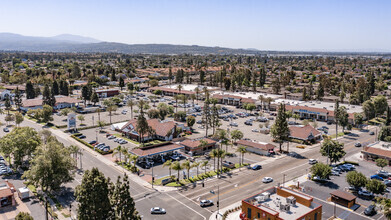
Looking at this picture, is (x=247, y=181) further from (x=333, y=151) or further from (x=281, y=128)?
(x=281, y=128)

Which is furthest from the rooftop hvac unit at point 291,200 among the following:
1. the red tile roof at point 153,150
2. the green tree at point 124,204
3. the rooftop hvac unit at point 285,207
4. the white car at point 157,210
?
the red tile roof at point 153,150

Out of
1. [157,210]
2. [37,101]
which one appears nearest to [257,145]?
[157,210]

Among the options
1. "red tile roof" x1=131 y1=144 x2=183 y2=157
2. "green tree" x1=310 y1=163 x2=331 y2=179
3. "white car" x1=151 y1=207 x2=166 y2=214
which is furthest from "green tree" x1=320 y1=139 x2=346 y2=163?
"white car" x1=151 y1=207 x2=166 y2=214

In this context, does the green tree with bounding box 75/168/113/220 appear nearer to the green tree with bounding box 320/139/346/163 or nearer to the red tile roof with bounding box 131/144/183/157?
the red tile roof with bounding box 131/144/183/157

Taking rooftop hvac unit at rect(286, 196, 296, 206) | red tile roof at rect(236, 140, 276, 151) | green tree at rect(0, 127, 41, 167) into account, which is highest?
green tree at rect(0, 127, 41, 167)

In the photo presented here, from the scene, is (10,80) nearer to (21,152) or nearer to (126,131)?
(126,131)
